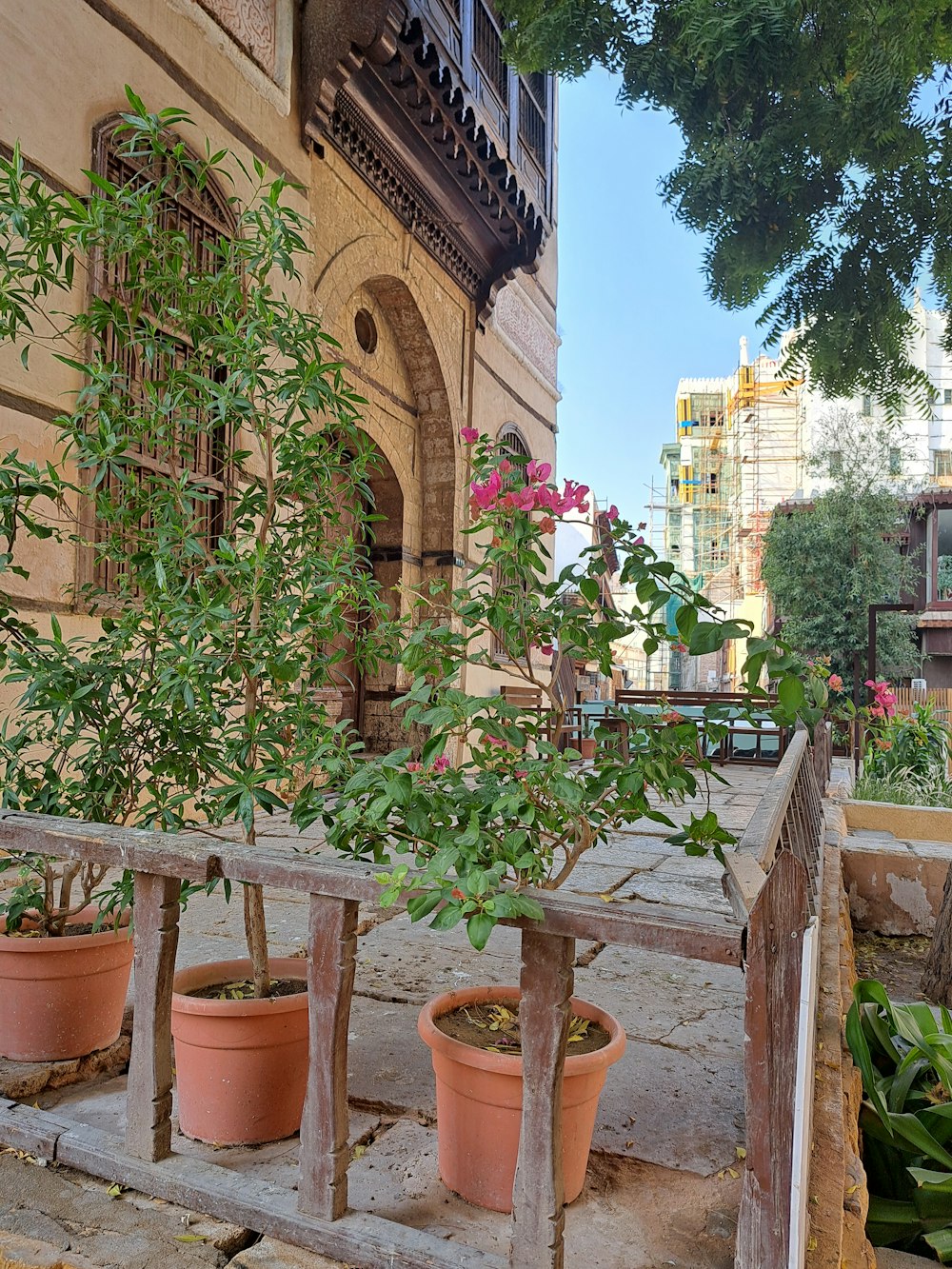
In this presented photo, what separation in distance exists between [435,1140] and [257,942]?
592 millimetres

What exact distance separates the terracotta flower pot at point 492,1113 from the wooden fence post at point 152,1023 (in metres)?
0.52

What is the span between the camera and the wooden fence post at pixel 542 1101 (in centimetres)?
137

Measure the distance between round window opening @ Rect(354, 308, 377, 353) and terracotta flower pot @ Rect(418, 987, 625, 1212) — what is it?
24.6 ft

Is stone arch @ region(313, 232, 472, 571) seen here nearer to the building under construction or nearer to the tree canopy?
the tree canopy

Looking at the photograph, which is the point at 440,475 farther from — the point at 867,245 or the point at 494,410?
the point at 867,245

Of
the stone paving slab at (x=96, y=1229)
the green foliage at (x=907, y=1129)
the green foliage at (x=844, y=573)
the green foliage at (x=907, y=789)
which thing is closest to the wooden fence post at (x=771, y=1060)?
the stone paving slab at (x=96, y=1229)

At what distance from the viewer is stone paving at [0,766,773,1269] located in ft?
5.15

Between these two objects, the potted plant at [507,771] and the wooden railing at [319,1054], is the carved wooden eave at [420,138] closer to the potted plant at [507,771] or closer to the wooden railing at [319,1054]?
the potted plant at [507,771]

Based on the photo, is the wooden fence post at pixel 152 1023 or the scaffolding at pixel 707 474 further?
the scaffolding at pixel 707 474

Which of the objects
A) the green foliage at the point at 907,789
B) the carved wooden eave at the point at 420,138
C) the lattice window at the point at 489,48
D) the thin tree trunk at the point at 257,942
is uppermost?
the lattice window at the point at 489,48

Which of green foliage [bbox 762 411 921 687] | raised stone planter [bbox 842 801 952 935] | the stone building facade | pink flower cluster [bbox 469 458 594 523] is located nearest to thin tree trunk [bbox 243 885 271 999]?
pink flower cluster [bbox 469 458 594 523]

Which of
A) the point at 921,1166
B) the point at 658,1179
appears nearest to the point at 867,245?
the point at 921,1166

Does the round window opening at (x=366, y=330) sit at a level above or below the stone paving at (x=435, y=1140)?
above

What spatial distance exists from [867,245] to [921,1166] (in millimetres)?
3645
